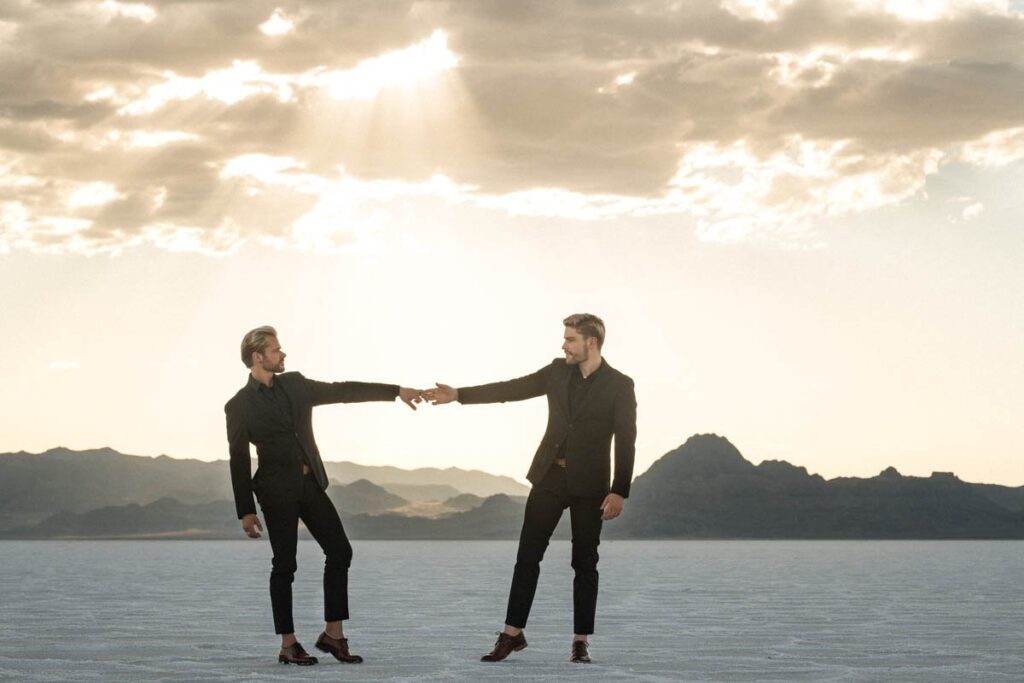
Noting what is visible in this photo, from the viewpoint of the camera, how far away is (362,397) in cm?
982

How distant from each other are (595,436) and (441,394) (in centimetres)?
129

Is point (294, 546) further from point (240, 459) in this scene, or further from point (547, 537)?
point (547, 537)

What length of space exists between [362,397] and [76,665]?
2745mm

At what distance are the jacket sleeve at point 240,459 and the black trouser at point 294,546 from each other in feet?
0.46

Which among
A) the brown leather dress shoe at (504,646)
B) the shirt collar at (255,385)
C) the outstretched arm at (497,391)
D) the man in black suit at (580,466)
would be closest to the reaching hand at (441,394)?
the outstretched arm at (497,391)

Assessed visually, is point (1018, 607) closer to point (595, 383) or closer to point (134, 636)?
point (595, 383)

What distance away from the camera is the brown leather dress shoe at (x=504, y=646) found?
9461 millimetres

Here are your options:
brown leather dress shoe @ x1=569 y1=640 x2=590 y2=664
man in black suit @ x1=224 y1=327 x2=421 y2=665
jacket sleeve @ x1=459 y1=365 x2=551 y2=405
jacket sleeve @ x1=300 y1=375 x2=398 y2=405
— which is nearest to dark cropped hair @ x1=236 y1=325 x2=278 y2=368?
man in black suit @ x1=224 y1=327 x2=421 y2=665

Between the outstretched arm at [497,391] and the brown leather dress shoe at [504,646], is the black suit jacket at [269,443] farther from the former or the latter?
the brown leather dress shoe at [504,646]

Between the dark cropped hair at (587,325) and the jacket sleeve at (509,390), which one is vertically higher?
the dark cropped hair at (587,325)

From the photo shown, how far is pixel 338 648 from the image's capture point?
9406 millimetres

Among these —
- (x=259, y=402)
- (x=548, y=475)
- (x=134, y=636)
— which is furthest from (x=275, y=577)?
(x=134, y=636)

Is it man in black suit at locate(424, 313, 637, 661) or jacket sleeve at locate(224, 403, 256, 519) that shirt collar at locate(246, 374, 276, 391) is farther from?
man in black suit at locate(424, 313, 637, 661)

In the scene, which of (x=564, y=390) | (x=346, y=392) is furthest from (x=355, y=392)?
(x=564, y=390)
